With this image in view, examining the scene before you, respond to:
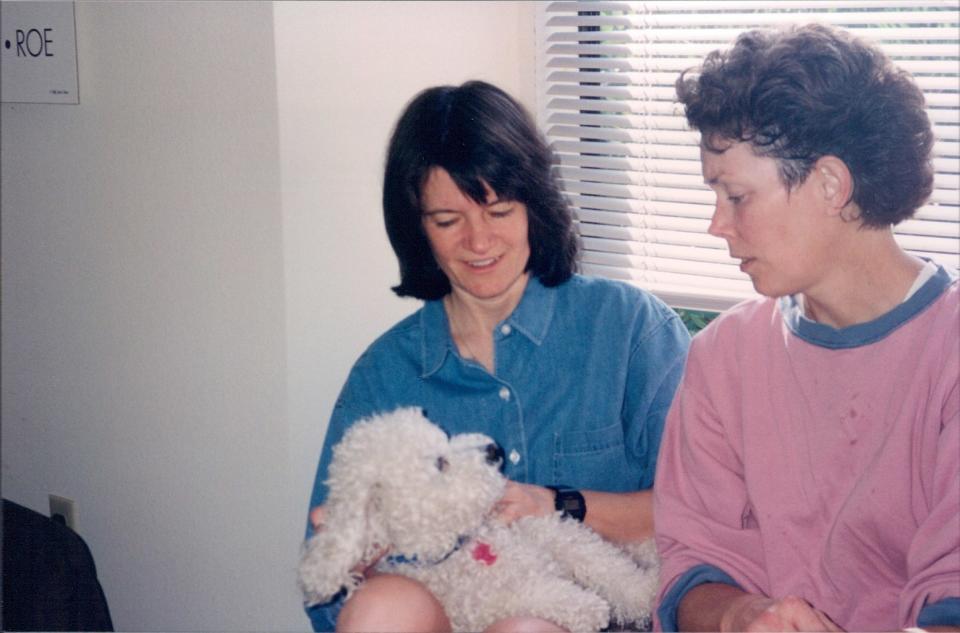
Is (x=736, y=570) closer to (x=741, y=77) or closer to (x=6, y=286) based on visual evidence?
(x=741, y=77)

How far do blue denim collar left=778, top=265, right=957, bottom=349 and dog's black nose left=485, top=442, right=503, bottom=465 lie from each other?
0.45 metres

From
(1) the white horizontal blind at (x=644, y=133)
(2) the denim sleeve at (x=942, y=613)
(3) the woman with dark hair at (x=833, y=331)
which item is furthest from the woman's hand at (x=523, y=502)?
(1) the white horizontal blind at (x=644, y=133)

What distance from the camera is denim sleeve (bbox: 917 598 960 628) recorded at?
3.53 feet

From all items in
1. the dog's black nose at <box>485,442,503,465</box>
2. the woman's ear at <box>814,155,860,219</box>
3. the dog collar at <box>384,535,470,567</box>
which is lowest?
the dog collar at <box>384,535,470,567</box>

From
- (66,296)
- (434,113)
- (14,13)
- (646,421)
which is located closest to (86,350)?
(66,296)

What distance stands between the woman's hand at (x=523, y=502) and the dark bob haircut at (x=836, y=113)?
0.60m

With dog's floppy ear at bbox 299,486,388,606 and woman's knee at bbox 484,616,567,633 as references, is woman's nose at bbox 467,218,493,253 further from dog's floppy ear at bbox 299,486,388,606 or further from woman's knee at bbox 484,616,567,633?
woman's knee at bbox 484,616,567,633

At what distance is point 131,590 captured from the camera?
236 centimetres

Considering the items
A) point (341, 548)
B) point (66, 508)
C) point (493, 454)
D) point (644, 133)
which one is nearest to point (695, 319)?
point (644, 133)

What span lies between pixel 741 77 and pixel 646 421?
589 mm

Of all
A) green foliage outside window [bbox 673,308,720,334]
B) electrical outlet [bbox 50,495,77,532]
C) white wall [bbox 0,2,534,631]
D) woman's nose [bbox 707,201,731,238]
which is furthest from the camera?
green foliage outside window [bbox 673,308,720,334]

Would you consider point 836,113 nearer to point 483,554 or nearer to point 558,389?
point 558,389

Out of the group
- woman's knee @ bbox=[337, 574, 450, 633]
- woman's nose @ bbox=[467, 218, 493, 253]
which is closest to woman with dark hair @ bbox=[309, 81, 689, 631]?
woman's nose @ bbox=[467, 218, 493, 253]

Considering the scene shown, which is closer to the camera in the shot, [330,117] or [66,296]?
[330,117]
